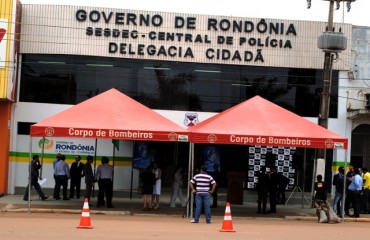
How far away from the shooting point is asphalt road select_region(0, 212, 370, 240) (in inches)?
661

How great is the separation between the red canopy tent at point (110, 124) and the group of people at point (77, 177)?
6.49 ft

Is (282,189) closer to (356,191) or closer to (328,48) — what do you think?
(356,191)

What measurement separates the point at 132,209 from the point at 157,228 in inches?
264

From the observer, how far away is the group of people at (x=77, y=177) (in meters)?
25.9

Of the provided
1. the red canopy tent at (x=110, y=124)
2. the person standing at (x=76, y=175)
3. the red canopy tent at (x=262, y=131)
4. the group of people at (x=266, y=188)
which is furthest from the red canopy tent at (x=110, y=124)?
the person standing at (x=76, y=175)

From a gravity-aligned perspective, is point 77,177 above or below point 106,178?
below

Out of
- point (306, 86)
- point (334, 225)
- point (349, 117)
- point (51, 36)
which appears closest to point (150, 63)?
point (51, 36)

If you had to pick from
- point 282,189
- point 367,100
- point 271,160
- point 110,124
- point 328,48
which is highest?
point 328,48

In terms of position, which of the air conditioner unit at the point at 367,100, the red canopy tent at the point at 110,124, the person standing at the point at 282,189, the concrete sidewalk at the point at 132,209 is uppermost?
the air conditioner unit at the point at 367,100

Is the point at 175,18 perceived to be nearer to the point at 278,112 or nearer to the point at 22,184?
the point at 278,112

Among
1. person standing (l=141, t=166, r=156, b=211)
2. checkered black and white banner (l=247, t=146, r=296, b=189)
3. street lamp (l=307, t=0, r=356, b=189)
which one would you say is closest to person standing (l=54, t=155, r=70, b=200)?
person standing (l=141, t=166, r=156, b=211)

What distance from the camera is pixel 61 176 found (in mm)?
28156

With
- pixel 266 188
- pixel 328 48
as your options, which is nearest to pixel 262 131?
pixel 266 188

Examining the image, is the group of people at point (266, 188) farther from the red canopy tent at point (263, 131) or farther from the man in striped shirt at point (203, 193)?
the man in striped shirt at point (203, 193)
